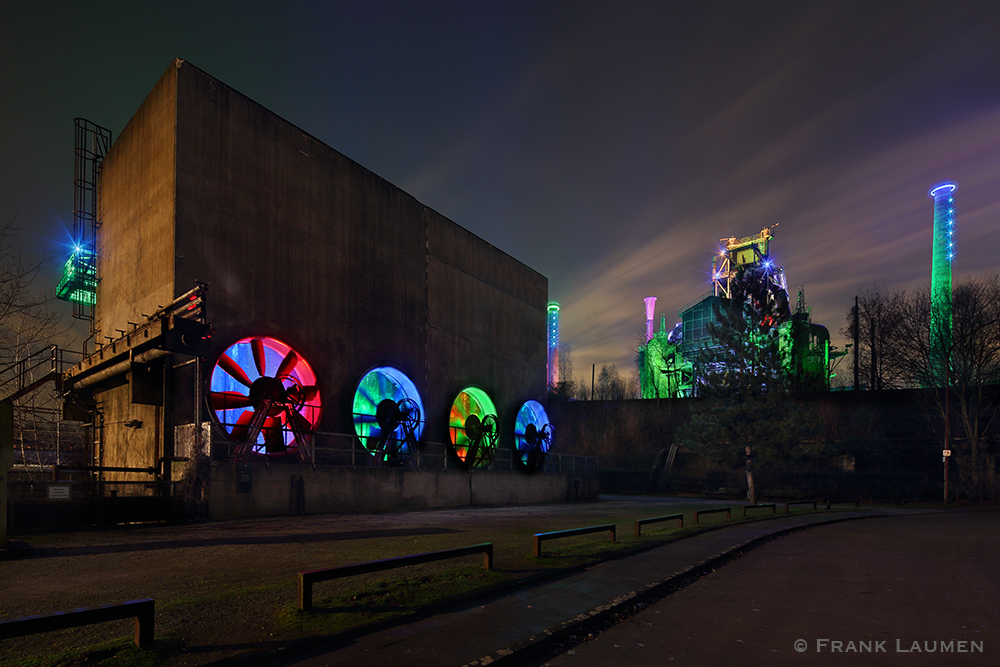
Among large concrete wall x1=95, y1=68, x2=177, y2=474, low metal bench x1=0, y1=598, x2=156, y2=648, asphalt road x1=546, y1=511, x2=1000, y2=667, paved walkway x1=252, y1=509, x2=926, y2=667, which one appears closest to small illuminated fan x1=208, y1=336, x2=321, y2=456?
large concrete wall x1=95, y1=68, x2=177, y2=474

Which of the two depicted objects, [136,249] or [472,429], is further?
[472,429]

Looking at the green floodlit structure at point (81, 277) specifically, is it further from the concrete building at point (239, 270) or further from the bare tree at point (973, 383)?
the bare tree at point (973, 383)

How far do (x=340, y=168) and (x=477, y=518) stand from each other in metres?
15.4

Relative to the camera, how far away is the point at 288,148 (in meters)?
23.7

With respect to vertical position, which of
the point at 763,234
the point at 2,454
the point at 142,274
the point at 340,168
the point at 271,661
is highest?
the point at 763,234

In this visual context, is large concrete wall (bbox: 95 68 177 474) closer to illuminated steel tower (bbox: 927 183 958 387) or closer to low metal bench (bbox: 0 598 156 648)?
low metal bench (bbox: 0 598 156 648)

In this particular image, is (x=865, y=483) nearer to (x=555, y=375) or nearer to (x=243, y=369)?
(x=243, y=369)

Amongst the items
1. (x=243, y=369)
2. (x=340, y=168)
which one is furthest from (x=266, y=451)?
(x=340, y=168)

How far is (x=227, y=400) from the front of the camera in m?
20.0

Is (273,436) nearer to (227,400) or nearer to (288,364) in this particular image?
(227,400)

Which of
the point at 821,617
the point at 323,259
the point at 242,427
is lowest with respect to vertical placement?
the point at 821,617

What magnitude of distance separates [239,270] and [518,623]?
1819 cm

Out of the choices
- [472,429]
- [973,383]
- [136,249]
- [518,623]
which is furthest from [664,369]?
[518,623]

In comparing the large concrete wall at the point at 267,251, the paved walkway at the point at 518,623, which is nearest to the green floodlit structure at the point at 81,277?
the large concrete wall at the point at 267,251
